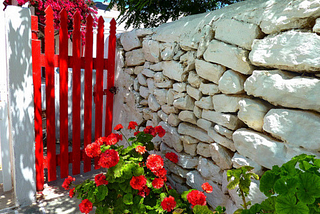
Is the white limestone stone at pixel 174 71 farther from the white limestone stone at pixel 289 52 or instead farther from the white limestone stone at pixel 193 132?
the white limestone stone at pixel 289 52

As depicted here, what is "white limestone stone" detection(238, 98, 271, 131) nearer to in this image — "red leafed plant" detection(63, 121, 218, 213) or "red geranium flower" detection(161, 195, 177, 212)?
"red leafed plant" detection(63, 121, 218, 213)

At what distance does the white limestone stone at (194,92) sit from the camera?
2.05 meters

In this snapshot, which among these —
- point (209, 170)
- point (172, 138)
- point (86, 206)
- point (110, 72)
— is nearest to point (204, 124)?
point (209, 170)

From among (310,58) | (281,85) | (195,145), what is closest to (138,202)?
(195,145)

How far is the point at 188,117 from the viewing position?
85.7 inches

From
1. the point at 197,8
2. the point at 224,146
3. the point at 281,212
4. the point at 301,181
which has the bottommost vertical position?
the point at 224,146

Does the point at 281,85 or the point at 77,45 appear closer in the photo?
the point at 281,85

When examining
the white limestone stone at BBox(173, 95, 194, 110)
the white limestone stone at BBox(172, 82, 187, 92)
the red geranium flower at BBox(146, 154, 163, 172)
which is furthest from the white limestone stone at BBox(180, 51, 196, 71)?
the red geranium flower at BBox(146, 154, 163, 172)

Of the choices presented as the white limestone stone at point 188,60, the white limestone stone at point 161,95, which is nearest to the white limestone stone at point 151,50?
the white limestone stone at point 161,95

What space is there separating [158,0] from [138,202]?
3.08 metres

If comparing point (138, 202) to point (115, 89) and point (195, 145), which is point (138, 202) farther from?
point (115, 89)

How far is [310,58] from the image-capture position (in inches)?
49.2

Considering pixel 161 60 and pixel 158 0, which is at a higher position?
pixel 158 0

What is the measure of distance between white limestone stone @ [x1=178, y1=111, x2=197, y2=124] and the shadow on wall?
1585 mm
